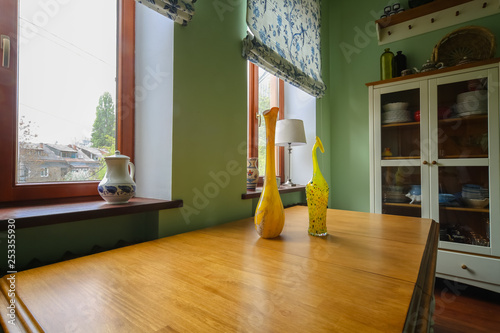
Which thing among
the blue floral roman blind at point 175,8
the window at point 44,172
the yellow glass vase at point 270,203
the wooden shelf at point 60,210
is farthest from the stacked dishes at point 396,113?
the window at point 44,172

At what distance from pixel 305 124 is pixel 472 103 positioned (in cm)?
125

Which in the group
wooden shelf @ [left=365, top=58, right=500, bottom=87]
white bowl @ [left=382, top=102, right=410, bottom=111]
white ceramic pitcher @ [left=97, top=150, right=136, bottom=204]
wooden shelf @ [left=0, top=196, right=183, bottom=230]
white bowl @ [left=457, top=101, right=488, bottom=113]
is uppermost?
wooden shelf @ [left=365, top=58, right=500, bottom=87]

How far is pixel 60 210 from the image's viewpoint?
759mm

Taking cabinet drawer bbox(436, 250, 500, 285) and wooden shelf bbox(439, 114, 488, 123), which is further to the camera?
wooden shelf bbox(439, 114, 488, 123)

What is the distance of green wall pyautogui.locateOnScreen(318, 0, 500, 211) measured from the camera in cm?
249

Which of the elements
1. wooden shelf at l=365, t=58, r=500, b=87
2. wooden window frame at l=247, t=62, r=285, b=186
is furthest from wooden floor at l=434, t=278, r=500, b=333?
wooden shelf at l=365, t=58, r=500, b=87

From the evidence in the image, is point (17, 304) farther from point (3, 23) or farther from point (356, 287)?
point (3, 23)

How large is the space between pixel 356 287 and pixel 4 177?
3.57 feet

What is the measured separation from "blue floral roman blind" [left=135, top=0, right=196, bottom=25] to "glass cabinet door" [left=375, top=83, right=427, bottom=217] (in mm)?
1772

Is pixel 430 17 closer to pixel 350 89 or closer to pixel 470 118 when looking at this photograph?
pixel 350 89

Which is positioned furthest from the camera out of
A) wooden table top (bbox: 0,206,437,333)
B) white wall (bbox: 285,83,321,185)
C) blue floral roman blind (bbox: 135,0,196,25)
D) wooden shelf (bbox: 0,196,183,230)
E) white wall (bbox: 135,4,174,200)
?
white wall (bbox: 285,83,321,185)

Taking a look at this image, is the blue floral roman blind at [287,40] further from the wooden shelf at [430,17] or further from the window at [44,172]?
the window at [44,172]

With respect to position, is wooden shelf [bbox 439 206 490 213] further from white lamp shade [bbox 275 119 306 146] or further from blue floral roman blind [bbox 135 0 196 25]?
blue floral roman blind [bbox 135 0 196 25]

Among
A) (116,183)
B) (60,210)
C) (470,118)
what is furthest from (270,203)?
(470,118)
